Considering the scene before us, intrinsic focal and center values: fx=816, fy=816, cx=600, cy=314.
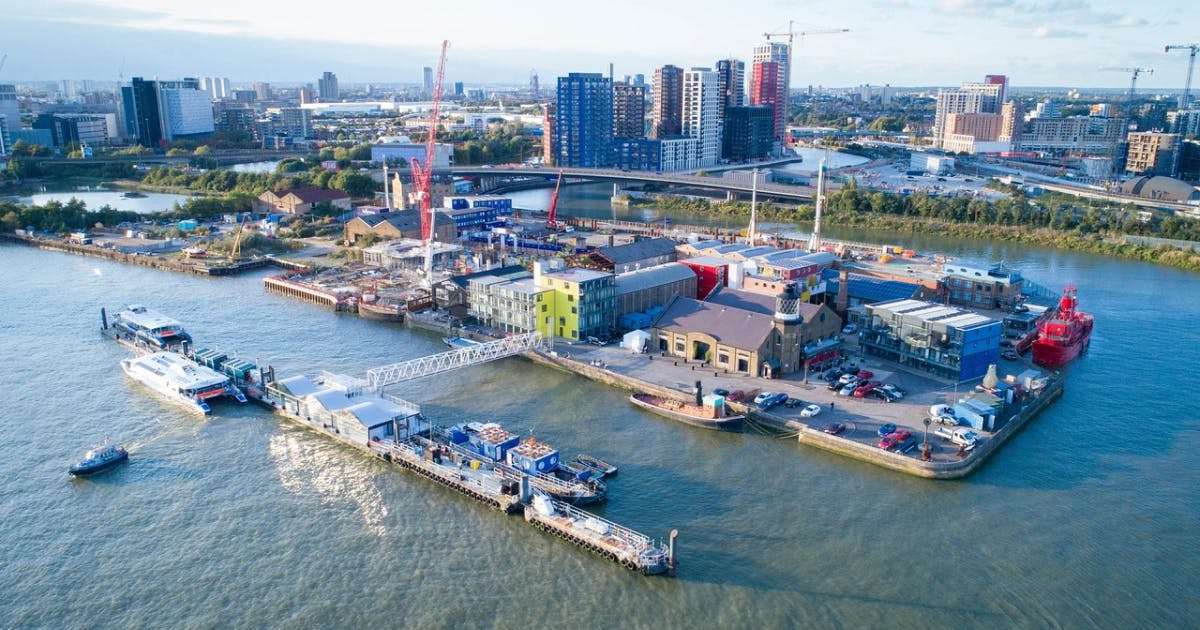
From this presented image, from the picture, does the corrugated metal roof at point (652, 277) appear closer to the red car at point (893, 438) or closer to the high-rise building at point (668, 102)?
the red car at point (893, 438)

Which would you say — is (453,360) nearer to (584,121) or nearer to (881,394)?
(881,394)

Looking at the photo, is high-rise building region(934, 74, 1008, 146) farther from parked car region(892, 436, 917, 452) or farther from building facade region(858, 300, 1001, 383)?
parked car region(892, 436, 917, 452)

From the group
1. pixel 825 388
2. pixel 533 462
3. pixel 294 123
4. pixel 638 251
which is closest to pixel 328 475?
pixel 533 462

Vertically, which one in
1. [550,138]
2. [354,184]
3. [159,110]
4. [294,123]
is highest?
[159,110]

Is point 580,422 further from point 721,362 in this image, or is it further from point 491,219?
point 491,219

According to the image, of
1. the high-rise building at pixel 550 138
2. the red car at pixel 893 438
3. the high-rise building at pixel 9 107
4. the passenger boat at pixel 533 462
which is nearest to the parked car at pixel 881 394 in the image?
the red car at pixel 893 438

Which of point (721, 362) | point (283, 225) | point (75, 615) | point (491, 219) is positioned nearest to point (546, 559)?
point (75, 615)
